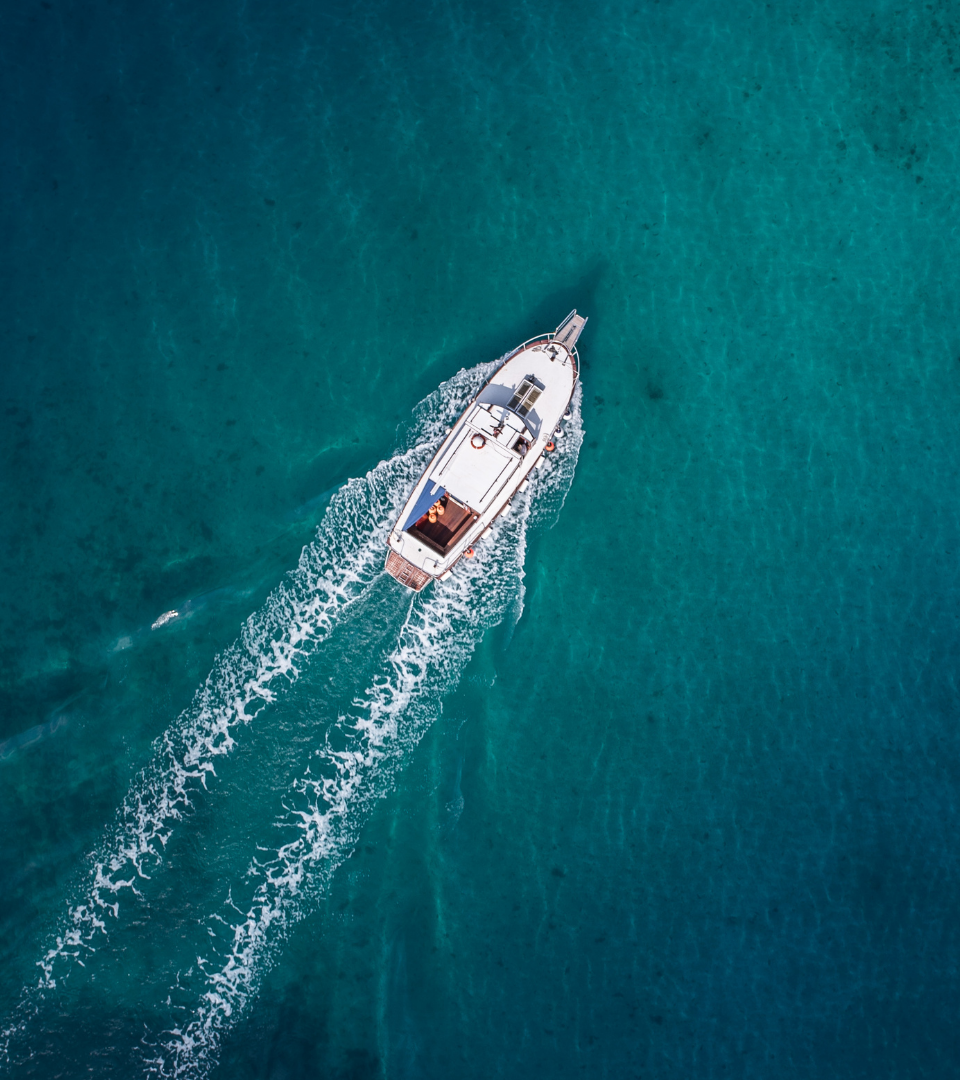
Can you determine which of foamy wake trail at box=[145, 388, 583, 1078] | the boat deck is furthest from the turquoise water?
the boat deck

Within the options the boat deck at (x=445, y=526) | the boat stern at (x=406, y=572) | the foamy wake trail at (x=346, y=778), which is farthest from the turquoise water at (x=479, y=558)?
the boat deck at (x=445, y=526)

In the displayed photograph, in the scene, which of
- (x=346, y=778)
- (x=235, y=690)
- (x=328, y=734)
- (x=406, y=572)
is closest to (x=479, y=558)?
(x=406, y=572)

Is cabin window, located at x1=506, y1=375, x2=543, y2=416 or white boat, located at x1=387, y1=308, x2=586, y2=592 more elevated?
cabin window, located at x1=506, y1=375, x2=543, y2=416

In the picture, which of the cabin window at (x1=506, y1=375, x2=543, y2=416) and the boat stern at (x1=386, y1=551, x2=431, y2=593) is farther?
the cabin window at (x1=506, y1=375, x2=543, y2=416)

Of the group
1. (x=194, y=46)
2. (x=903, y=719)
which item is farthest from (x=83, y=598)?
(x=903, y=719)

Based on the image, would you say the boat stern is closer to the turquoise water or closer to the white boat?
the white boat

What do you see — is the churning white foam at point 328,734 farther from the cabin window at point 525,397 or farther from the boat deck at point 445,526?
the cabin window at point 525,397

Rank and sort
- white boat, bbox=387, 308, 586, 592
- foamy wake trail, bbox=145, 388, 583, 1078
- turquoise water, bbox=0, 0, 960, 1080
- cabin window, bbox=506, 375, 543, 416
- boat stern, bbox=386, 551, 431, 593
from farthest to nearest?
turquoise water, bbox=0, 0, 960, 1080, foamy wake trail, bbox=145, 388, 583, 1078, cabin window, bbox=506, 375, 543, 416, boat stern, bbox=386, 551, 431, 593, white boat, bbox=387, 308, 586, 592
